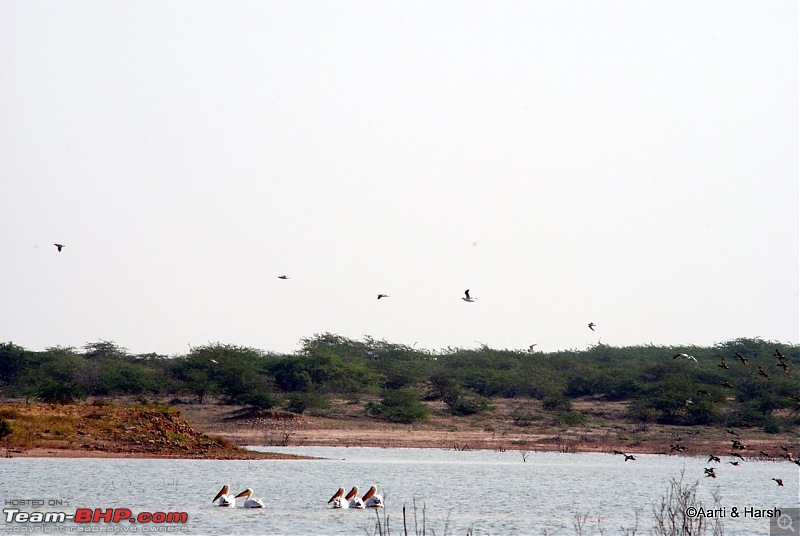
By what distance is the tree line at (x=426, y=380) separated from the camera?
5434 cm

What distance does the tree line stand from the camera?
54.3 meters

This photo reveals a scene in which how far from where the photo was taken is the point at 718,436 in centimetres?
5006

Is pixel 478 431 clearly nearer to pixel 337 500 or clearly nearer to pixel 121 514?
pixel 337 500

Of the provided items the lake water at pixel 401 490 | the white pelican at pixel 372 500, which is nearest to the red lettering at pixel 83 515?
the lake water at pixel 401 490

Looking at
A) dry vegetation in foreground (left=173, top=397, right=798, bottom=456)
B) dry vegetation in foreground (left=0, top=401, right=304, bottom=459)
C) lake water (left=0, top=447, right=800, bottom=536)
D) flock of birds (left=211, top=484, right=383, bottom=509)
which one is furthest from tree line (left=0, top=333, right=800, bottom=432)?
flock of birds (left=211, top=484, right=383, bottom=509)

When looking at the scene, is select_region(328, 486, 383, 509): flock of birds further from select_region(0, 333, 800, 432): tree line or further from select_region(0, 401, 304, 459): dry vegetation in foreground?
select_region(0, 333, 800, 432): tree line

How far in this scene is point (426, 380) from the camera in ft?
217

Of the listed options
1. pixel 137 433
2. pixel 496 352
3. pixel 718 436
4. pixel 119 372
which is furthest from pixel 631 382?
pixel 137 433

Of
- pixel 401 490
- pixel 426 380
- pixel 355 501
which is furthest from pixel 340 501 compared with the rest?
pixel 426 380

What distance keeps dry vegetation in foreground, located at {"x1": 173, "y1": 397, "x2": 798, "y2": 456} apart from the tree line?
1.13 m

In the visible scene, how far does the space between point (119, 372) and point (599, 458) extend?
3258cm

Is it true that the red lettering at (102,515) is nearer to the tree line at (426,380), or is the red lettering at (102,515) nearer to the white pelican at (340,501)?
the white pelican at (340,501)

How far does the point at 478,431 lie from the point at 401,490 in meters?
22.0

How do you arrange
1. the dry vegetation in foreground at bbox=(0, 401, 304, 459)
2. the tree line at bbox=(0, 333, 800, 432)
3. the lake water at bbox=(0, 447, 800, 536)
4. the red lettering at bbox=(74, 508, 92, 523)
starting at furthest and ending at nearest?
1. the tree line at bbox=(0, 333, 800, 432)
2. the dry vegetation in foreground at bbox=(0, 401, 304, 459)
3. the lake water at bbox=(0, 447, 800, 536)
4. the red lettering at bbox=(74, 508, 92, 523)
